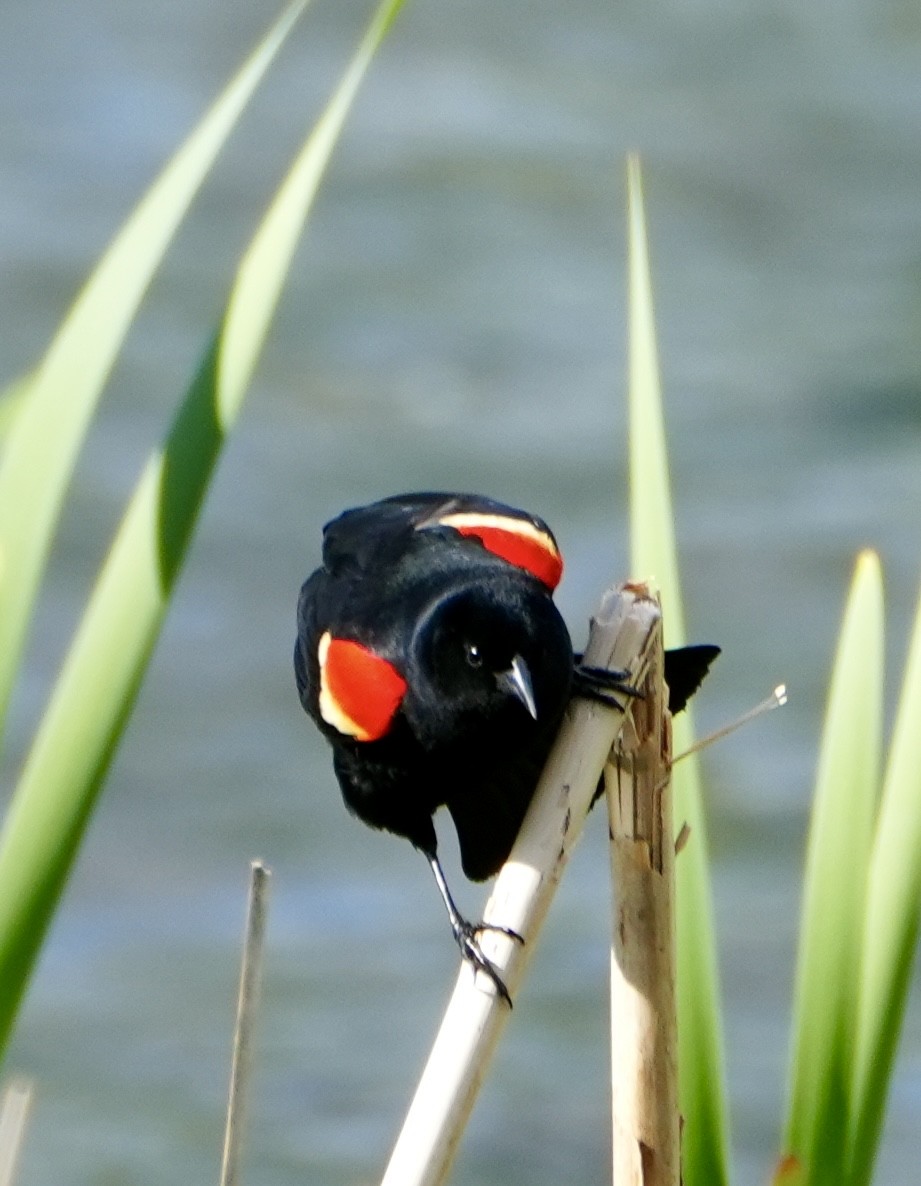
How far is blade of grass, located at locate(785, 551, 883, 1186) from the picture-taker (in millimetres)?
1163

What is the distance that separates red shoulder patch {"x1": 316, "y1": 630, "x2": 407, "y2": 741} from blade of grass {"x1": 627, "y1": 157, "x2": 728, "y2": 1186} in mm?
301

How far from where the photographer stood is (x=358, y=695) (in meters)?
1.50

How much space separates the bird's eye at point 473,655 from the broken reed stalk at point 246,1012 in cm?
32

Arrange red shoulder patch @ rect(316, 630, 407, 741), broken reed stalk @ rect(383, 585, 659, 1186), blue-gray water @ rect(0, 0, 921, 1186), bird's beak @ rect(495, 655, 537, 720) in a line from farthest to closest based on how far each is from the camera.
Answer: blue-gray water @ rect(0, 0, 921, 1186) → red shoulder patch @ rect(316, 630, 407, 741) → bird's beak @ rect(495, 655, 537, 720) → broken reed stalk @ rect(383, 585, 659, 1186)

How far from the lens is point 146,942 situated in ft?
10.7

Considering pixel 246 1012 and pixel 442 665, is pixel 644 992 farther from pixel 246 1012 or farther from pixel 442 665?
pixel 442 665

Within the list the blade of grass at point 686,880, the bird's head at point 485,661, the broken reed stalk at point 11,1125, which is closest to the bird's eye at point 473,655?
the bird's head at point 485,661

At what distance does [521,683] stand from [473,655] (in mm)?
102

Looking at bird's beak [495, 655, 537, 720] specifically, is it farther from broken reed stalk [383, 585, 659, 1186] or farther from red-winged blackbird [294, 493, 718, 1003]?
broken reed stalk [383, 585, 659, 1186]

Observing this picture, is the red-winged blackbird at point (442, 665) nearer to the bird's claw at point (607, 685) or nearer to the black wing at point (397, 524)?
the black wing at point (397, 524)

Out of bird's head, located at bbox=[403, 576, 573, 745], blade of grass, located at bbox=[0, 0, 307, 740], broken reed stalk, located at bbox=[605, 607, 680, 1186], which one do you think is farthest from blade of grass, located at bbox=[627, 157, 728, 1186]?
blade of grass, located at bbox=[0, 0, 307, 740]

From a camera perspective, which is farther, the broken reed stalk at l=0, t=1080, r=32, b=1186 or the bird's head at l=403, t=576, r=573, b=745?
the bird's head at l=403, t=576, r=573, b=745

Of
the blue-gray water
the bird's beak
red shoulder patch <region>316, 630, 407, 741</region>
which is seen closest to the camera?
the bird's beak

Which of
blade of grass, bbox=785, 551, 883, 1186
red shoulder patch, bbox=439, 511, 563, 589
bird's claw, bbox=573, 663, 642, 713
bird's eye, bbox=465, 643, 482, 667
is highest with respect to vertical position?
red shoulder patch, bbox=439, 511, 563, 589
